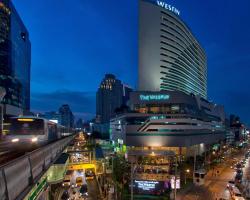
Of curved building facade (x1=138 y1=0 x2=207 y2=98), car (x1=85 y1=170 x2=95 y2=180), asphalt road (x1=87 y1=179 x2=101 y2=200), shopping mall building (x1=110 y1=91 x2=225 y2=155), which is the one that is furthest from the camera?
curved building facade (x1=138 y1=0 x2=207 y2=98)

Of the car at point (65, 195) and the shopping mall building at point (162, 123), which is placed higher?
the shopping mall building at point (162, 123)

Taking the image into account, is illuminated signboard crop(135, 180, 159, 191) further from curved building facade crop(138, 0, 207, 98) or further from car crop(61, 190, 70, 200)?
curved building facade crop(138, 0, 207, 98)

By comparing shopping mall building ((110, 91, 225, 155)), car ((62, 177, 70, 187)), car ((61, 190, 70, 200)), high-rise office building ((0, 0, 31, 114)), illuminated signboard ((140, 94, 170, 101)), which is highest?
high-rise office building ((0, 0, 31, 114))

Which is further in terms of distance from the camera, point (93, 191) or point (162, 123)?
point (162, 123)

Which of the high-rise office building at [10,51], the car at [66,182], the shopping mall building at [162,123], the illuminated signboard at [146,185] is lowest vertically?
the car at [66,182]

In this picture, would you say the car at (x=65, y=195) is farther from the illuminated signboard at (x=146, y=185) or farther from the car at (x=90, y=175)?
the car at (x=90, y=175)

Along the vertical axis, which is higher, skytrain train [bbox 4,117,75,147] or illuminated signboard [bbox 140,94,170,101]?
illuminated signboard [bbox 140,94,170,101]

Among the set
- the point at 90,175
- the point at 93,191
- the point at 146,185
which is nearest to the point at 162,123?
the point at 90,175

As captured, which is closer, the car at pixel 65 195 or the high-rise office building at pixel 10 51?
the car at pixel 65 195

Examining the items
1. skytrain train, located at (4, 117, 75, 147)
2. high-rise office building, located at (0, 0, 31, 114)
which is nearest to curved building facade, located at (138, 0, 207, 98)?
high-rise office building, located at (0, 0, 31, 114)

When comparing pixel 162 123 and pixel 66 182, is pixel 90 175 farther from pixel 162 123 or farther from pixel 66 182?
pixel 162 123

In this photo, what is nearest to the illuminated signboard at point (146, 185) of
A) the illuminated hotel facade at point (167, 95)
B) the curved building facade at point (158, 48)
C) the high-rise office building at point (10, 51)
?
the illuminated hotel facade at point (167, 95)

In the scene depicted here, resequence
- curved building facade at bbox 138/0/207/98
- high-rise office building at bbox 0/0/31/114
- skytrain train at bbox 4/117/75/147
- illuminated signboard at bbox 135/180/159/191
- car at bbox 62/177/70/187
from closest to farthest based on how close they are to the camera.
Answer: skytrain train at bbox 4/117/75/147, illuminated signboard at bbox 135/180/159/191, car at bbox 62/177/70/187, high-rise office building at bbox 0/0/31/114, curved building facade at bbox 138/0/207/98
